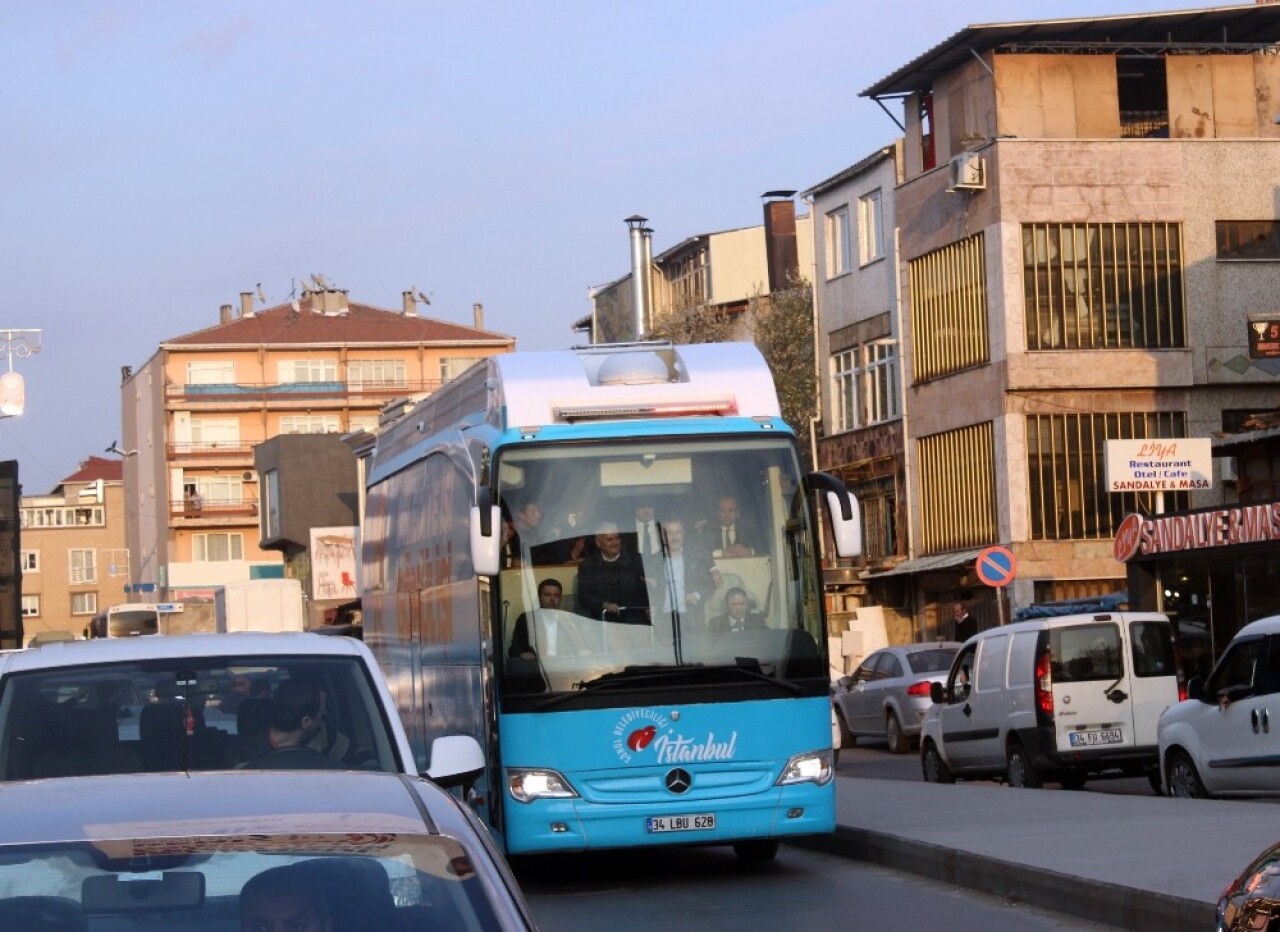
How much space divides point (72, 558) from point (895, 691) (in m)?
124

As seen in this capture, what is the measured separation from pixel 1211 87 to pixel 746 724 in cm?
3824

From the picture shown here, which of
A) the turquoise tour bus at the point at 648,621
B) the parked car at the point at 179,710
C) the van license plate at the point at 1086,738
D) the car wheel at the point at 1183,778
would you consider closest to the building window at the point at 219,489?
the van license plate at the point at 1086,738

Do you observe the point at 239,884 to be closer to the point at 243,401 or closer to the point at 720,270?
the point at 720,270

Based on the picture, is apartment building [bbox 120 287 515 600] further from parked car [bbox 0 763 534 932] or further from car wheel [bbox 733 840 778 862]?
parked car [bbox 0 763 534 932]

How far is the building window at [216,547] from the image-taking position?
121188mm

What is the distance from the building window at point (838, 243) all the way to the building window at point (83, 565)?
103 m

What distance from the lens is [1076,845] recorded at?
14070 millimetres

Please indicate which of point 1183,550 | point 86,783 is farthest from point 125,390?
point 86,783

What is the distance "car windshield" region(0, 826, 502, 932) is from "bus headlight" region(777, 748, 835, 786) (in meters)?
10.1

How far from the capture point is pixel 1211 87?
160 ft

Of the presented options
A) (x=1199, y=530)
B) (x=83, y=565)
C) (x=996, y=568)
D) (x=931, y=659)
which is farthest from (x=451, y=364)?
(x=1199, y=530)

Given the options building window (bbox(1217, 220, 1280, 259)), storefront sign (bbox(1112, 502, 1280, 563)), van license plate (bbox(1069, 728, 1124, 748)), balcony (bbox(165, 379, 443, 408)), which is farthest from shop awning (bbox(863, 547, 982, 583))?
balcony (bbox(165, 379, 443, 408))

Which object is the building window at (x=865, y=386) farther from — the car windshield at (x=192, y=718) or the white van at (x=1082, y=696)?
the car windshield at (x=192, y=718)

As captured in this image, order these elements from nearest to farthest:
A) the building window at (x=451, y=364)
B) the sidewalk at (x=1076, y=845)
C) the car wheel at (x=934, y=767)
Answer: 1. the sidewalk at (x=1076, y=845)
2. the car wheel at (x=934, y=767)
3. the building window at (x=451, y=364)
